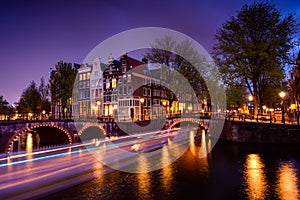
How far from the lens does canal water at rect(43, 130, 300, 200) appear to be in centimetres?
1120

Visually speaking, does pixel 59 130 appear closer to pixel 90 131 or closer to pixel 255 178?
pixel 90 131

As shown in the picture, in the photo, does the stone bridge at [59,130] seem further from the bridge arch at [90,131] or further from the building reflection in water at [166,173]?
the building reflection in water at [166,173]

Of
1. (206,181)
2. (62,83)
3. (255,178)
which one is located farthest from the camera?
(62,83)

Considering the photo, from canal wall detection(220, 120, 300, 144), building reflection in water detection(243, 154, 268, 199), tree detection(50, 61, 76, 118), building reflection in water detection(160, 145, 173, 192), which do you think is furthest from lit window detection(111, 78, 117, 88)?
building reflection in water detection(243, 154, 268, 199)

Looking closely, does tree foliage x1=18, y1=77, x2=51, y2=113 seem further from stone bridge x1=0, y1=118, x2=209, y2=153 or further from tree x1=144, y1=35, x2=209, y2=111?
tree x1=144, y1=35, x2=209, y2=111

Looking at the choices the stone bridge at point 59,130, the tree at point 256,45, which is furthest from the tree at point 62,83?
the tree at point 256,45

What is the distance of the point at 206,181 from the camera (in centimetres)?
1355

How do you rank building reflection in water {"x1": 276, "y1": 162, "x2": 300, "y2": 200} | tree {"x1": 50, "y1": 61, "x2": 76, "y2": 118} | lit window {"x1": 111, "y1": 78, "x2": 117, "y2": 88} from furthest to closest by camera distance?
lit window {"x1": 111, "y1": 78, "x2": 117, "y2": 88} → tree {"x1": 50, "y1": 61, "x2": 76, "y2": 118} → building reflection in water {"x1": 276, "y1": 162, "x2": 300, "y2": 200}

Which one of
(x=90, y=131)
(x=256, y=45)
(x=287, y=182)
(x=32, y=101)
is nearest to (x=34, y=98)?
(x=32, y=101)

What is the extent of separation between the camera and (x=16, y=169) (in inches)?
460

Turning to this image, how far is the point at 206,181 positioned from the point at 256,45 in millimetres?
22966

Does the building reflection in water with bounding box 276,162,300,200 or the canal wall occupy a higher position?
the canal wall

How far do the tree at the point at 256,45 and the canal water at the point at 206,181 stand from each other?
1317cm

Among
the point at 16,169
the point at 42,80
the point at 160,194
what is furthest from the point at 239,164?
the point at 42,80
